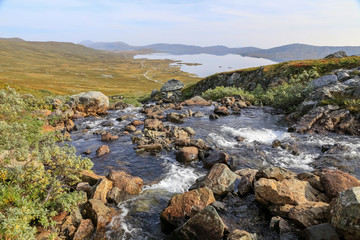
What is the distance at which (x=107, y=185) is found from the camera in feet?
45.0

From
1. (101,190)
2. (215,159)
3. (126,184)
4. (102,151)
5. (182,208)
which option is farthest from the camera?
(102,151)

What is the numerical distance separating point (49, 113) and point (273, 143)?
3213cm

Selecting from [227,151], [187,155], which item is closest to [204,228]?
[187,155]

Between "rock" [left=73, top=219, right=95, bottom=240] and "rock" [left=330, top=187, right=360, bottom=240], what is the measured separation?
427 inches

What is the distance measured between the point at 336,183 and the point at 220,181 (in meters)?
6.31

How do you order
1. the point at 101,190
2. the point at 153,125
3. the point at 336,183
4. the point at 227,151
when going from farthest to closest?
the point at 153,125 < the point at 227,151 < the point at 101,190 < the point at 336,183

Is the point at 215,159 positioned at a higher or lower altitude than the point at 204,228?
lower

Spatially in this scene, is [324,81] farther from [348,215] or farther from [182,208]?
[182,208]

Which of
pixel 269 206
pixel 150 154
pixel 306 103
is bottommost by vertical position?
pixel 150 154

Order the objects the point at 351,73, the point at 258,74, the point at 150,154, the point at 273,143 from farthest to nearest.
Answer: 1. the point at 258,74
2. the point at 351,73
3. the point at 273,143
4. the point at 150,154

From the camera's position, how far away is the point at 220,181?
13.6 meters

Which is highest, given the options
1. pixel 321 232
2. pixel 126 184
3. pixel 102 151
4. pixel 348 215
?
pixel 348 215

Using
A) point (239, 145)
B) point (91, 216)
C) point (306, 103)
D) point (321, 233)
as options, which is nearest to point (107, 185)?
point (91, 216)

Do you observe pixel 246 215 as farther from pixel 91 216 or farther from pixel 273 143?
pixel 273 143
